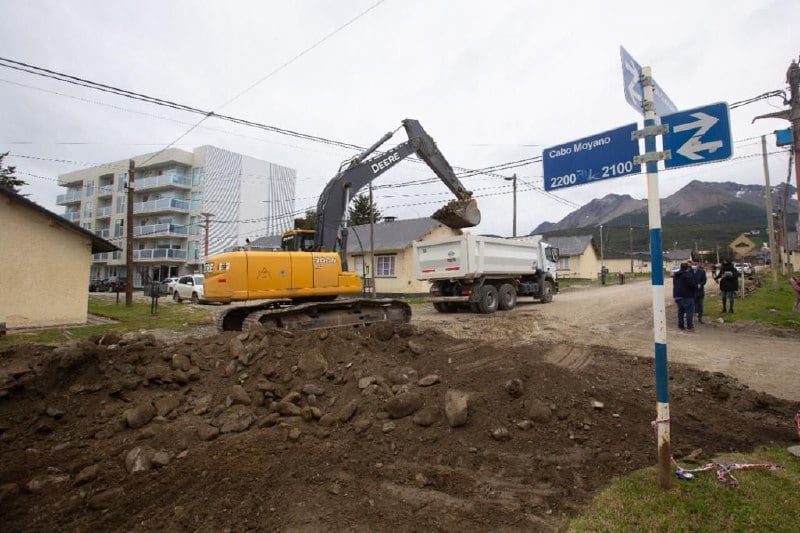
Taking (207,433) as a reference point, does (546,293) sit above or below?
above

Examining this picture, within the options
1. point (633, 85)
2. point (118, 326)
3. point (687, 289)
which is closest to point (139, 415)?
point (633, 85)

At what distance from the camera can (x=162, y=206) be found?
4791cm

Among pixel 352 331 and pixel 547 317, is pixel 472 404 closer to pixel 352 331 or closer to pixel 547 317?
pixel 352 331

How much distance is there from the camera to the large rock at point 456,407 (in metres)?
4.34

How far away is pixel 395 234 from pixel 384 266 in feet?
8.25

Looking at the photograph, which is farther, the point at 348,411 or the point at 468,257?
the point at 468,257

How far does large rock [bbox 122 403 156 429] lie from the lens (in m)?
4.64

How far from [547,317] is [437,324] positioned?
384cm

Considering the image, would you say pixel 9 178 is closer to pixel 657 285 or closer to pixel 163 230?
pixel 163 230

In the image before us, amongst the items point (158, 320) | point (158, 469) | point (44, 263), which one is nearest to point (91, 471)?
point (158, 469)

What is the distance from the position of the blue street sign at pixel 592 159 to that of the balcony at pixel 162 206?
51.0 m

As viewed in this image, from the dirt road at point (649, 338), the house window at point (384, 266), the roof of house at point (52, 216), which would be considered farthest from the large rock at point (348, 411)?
the house window at point (384, 266)

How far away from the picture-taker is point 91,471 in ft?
12.5

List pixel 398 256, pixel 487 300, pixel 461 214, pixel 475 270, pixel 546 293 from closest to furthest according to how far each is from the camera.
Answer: pixel 461 214 < pixel 475 270 < pixel 487 300 < pixel 546 293 < pixel 398 256
